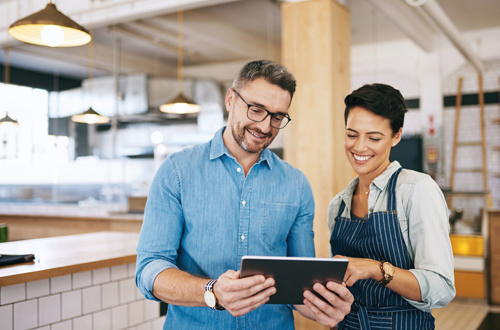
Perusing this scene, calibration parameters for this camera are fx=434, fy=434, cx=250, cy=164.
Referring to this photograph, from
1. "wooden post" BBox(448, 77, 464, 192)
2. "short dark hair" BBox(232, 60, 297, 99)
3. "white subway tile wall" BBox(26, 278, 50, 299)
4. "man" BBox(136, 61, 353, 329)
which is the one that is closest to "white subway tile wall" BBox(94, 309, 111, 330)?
"white subway tile wall" BBox(26, 278, 50, 299)

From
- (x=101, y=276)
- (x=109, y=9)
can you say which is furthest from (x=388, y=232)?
(x=109, y=9)

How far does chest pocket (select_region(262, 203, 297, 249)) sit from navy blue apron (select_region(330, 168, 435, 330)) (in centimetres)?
30

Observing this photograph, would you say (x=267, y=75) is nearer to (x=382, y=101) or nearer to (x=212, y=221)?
(x=382, y=101)

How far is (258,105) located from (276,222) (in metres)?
0.43

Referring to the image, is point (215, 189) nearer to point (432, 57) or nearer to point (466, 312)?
point (466, 312)

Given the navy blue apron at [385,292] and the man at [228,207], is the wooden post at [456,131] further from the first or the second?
the man at [228,207]

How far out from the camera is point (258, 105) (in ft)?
4.98

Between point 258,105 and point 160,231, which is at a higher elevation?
point 258,105

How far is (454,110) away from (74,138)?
285 inches

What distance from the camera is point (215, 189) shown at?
5.12ft

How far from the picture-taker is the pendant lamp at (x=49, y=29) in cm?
256

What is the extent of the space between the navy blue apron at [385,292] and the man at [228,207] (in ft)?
0.71

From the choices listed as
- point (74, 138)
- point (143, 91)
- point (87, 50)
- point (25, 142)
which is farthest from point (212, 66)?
point (25, 142)

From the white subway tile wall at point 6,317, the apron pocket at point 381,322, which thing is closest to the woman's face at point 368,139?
the apron pocket at point 381,322
